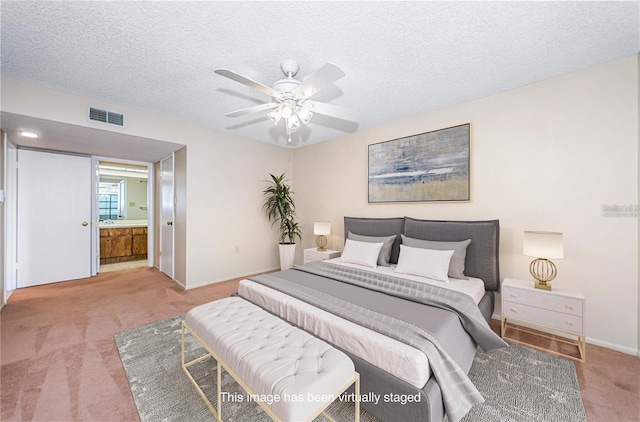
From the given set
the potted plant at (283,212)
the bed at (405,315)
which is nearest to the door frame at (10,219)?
the potted plant at (283,212)

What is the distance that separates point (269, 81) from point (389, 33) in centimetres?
124

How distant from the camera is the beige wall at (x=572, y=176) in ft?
7.17

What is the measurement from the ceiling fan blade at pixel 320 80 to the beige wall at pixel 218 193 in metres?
2.70

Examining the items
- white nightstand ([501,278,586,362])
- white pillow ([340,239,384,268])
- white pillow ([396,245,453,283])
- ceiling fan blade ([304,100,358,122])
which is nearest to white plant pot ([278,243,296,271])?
white pillow ([340,239,384,268])

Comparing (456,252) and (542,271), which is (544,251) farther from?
(456,252)

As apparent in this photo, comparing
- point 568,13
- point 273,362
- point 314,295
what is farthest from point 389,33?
point 273,362

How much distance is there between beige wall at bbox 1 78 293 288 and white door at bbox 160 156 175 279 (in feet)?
2.66

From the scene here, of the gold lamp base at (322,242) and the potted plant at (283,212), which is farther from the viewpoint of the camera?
the potted plant at (283,212)

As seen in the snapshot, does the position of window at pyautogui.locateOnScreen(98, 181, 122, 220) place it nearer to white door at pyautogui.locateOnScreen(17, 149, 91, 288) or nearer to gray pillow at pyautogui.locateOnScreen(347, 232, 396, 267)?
white door at pyautogui.locateOnScreen(17, 149, 91, 288)

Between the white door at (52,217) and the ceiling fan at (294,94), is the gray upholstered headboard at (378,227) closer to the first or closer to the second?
the ceiling fan at (294,94)

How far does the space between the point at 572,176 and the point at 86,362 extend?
4.83 metres

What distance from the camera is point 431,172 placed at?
3.32m

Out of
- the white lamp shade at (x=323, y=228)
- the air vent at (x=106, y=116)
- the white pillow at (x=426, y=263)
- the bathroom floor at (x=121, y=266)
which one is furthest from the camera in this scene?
the bathroom floor at (x=121, y=266)

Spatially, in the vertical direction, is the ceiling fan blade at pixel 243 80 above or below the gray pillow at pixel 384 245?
above
